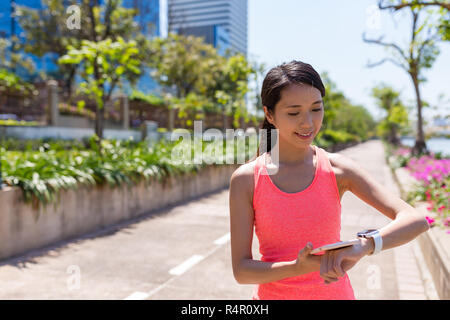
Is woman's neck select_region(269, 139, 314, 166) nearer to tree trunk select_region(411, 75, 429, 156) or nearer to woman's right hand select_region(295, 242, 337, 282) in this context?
woman's right hand select_region(295, 242, 337, 282)

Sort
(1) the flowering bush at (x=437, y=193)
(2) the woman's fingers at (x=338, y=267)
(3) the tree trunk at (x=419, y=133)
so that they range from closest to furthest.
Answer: (2) the woman's fingers at (x=338, y=267)
(1) the flowering bush at (x=437, y=193)
(3) the tree trunk at (x=419, y=133)

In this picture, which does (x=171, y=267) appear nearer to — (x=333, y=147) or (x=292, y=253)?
(x=292, y=253)

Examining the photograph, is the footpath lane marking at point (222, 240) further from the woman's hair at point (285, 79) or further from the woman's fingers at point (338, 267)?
the woman's fingers at point (338, 267)

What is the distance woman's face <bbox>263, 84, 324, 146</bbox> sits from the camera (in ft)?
4.82

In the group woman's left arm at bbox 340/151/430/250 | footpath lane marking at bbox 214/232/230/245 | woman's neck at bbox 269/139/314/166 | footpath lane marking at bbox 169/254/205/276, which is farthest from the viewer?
footpath lane marking at bbox 214/232/230/245

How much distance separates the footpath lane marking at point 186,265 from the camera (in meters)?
5.13

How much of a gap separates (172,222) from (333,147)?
33.6m

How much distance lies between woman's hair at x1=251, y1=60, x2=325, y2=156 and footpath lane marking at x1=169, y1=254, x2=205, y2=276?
12.8 ft

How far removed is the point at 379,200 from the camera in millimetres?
1477

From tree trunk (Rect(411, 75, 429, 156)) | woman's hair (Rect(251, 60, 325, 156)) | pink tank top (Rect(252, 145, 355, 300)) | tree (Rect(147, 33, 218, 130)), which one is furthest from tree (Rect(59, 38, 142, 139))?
tree (Rect(147, 33, 218, 130))

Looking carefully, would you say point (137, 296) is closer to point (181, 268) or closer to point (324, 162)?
point (181, 268)

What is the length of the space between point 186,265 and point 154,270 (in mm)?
444

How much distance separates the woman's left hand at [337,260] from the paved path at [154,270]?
3.32 metres

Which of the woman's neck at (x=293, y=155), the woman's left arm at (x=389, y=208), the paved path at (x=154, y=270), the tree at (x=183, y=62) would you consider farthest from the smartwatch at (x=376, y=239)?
the tree at (x=183, y=62)
